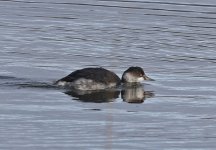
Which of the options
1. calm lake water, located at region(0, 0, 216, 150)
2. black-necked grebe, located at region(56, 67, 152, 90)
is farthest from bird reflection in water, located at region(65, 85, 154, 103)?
black-necked grebe, located at region(56, 67, 152, 90)

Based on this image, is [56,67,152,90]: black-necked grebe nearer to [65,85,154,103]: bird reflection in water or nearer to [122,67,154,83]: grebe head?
[122,67,154,83]: grebe head

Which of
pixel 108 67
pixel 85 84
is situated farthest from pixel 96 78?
pixel 108 67

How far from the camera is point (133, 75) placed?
21.5 m

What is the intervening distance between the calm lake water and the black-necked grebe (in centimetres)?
35

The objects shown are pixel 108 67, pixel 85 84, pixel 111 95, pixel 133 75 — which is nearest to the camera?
pixel 111 95

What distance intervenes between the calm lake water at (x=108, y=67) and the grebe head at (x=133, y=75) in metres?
0.32

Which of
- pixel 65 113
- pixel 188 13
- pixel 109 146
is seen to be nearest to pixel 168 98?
pixel 65 113

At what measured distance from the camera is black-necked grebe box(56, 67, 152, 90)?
20844mm

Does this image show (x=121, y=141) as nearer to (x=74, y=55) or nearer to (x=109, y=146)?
(x=109, y=146)

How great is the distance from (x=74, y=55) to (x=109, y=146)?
1010 cm

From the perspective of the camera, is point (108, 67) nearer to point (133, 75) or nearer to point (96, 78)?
point (133, 75)

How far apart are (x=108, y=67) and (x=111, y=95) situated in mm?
2709

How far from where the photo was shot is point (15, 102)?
18.8 meters

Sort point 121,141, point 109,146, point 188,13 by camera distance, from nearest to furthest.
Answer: point 109,146, point 121,141, point 188,13
